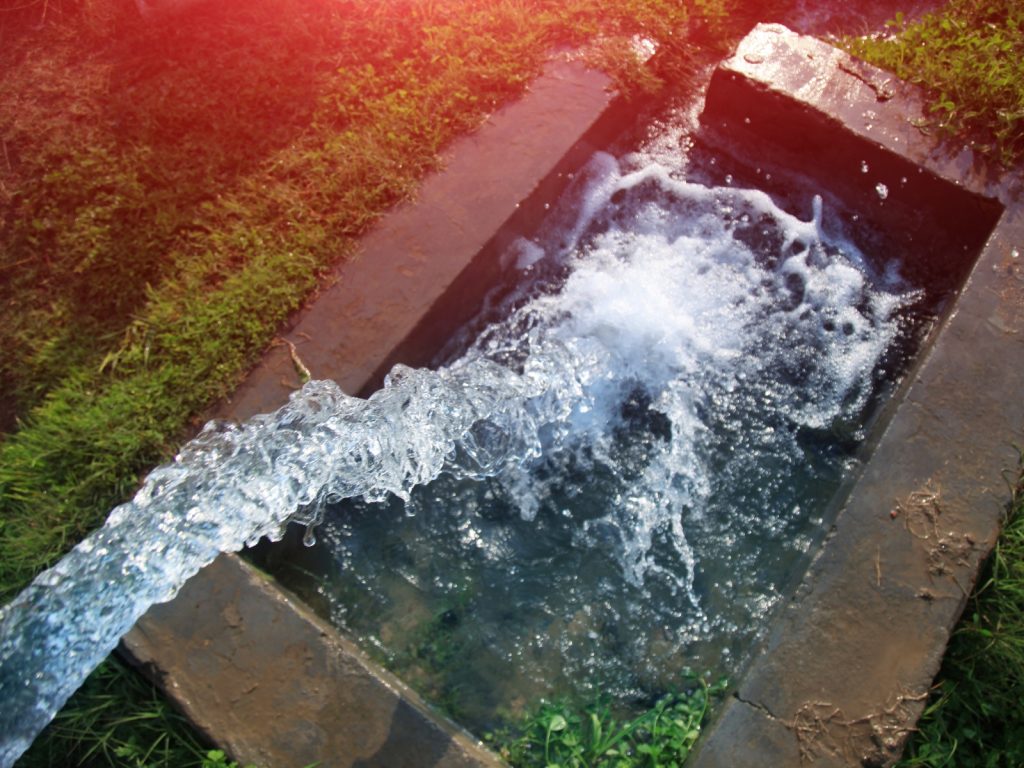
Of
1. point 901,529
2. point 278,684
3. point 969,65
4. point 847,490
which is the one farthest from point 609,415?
point 969,65

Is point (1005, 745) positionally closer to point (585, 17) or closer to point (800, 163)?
point (800, 163)

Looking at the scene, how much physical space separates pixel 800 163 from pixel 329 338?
6.86 feet

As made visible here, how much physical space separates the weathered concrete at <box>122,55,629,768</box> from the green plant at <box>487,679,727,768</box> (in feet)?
0.83

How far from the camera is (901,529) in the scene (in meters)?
2.69

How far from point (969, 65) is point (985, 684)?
2369 mm

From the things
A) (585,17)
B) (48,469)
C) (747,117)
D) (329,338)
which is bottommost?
(48,469)

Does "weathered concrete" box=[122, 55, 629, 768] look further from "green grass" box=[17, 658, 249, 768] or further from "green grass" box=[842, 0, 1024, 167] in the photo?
"green grass" box=[842, 0, 1024, 167]

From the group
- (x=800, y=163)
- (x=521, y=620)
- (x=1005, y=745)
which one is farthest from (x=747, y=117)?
(x=1005, y=745)

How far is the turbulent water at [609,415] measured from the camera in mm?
2531

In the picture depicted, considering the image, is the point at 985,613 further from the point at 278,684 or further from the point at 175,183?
the point at 175,183

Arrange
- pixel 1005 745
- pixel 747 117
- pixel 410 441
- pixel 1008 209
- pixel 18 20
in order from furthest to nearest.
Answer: pixel 18 20 < pixel 747 117 < pixel 1008 209 < pixel 410 441 < pixel 1005 745

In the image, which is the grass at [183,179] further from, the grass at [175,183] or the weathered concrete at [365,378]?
the weathered concrete at [365,378]

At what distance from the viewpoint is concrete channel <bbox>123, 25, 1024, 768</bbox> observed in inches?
97.3

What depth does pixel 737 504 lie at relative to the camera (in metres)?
3.11
